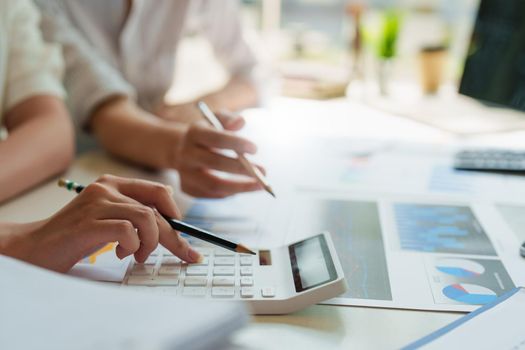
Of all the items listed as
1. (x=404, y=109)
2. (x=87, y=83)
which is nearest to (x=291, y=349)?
(x=87, y=83)

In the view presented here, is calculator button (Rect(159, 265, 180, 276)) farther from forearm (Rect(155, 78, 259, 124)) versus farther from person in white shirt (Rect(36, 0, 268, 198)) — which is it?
forearm (Rect(155, 78, 259, 124))

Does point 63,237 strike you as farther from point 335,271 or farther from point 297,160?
point 297,160

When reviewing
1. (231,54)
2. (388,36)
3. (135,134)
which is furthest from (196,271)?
(388,36)

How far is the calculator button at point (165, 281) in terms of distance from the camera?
558 millimetres

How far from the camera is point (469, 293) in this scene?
57cm

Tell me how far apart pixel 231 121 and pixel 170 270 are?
32 cm

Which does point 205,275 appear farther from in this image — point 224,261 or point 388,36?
point 388,36

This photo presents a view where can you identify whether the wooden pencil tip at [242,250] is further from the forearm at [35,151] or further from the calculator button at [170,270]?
the forearm at [35,151]

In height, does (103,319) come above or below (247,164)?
above

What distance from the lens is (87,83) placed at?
1020 millimetres

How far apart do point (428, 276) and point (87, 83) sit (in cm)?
66

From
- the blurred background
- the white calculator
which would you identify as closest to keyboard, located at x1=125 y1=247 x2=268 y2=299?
the white calculator

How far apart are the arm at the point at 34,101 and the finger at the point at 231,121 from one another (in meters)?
0.23

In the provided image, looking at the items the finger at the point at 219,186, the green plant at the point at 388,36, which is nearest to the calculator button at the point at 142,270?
the finger at the point at 219,186
